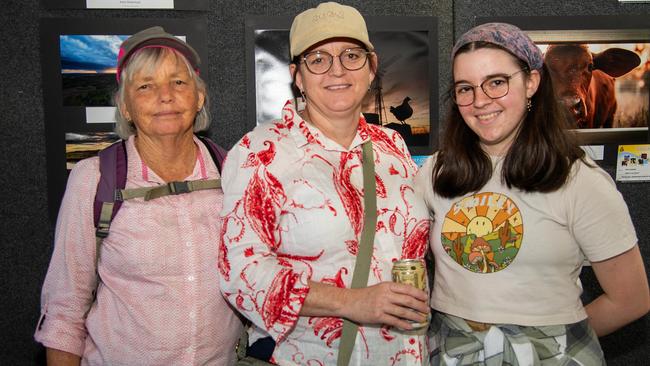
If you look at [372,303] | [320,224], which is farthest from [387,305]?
[320,224]

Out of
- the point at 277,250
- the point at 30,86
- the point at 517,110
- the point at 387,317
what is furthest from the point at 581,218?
the point at 30,86

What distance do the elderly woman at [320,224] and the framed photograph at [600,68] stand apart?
634mm

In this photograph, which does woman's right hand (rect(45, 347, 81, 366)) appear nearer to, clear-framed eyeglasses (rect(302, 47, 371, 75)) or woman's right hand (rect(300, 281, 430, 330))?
woman's right hand (rect(300, 281, 430, 330))

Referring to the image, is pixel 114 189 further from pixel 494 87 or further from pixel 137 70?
pixel 494 87

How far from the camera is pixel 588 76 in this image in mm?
1677

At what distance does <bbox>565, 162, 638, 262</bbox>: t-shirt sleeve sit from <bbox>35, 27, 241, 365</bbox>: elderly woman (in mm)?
743

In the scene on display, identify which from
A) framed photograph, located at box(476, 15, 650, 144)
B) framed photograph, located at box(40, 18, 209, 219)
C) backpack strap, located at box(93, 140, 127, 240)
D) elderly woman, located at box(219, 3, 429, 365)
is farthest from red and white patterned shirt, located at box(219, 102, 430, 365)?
framed photograph, located at box(476, 15, 650, 144)

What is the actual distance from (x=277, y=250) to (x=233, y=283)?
0.11 metres

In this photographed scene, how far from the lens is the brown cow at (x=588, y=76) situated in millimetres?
1659

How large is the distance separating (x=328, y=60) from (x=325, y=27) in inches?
2.8

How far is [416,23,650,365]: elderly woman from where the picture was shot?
3.69 ft

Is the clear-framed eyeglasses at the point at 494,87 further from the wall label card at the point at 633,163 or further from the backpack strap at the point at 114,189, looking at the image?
the wall label card at the point at 633,163

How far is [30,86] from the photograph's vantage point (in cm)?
156

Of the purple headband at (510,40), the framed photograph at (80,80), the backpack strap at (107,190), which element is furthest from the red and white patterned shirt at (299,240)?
the framed photograph at (80,80)
